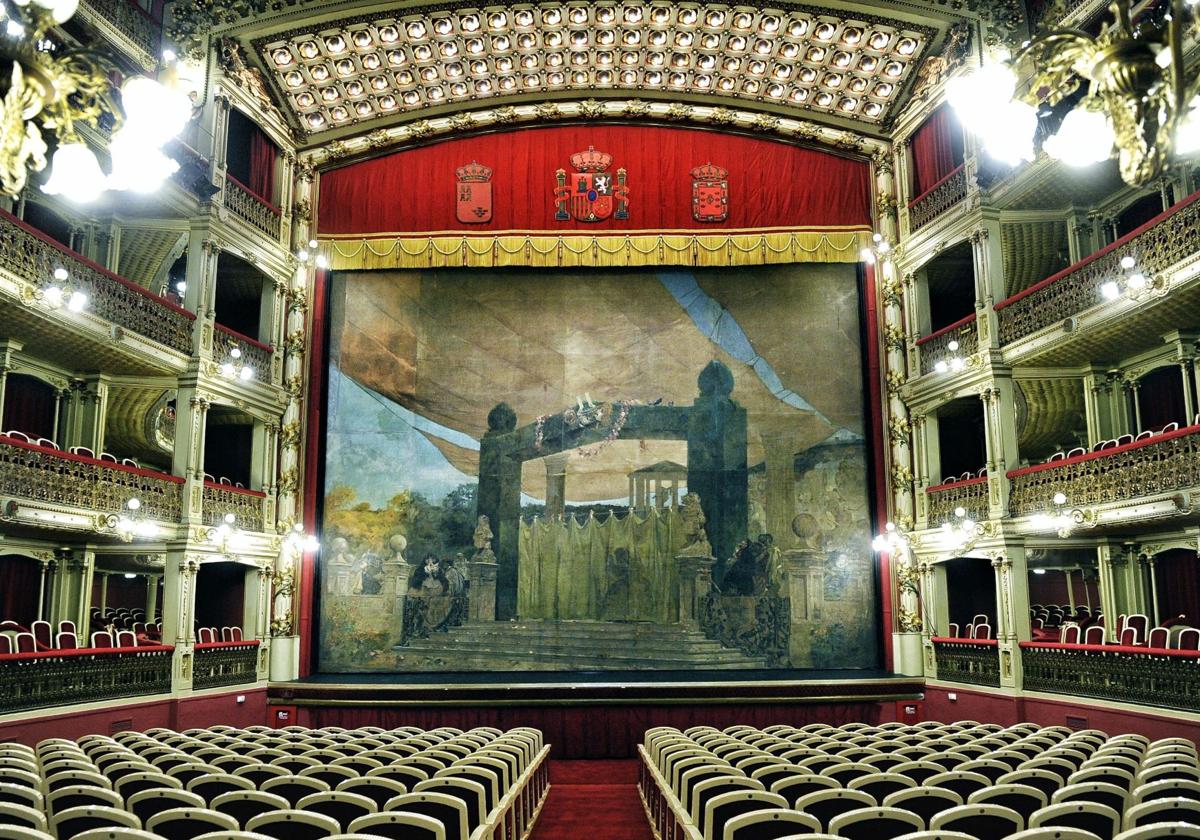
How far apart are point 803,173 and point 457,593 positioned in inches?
467

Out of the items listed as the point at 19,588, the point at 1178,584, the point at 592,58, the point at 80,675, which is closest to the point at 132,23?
the point at 592,58

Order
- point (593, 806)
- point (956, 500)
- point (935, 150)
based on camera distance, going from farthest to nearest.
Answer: point (935, 150) → point (956, 500) → point (593, 806)

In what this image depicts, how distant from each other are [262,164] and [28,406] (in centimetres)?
668

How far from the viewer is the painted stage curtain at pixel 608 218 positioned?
2102cm

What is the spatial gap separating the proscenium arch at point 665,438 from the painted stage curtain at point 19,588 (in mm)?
8278

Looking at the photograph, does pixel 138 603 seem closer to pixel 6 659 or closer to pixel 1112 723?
pixel 6 659

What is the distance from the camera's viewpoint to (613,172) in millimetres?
21531

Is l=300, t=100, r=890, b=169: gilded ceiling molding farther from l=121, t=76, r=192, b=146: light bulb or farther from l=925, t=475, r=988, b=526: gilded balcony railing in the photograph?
l=121, t=76, r=192, b=146: light bulb

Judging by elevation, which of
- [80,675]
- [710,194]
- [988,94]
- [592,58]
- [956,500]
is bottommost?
[80,675]

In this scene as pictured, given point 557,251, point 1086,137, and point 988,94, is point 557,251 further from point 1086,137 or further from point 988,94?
point 1086,137

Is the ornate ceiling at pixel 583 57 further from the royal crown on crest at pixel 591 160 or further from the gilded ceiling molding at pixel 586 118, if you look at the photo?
the royal crown on crest at pixel 591 160

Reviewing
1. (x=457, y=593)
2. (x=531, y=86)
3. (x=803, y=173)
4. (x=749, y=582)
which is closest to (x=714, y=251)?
(x=803, y=173)

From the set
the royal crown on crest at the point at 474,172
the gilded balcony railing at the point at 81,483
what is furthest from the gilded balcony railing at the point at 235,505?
the royal crown on crest at the point at 474,172

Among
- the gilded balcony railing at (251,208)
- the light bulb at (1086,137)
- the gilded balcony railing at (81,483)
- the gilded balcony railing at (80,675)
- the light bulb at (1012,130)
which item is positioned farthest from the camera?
the gilded balcony railing at (251,208)
